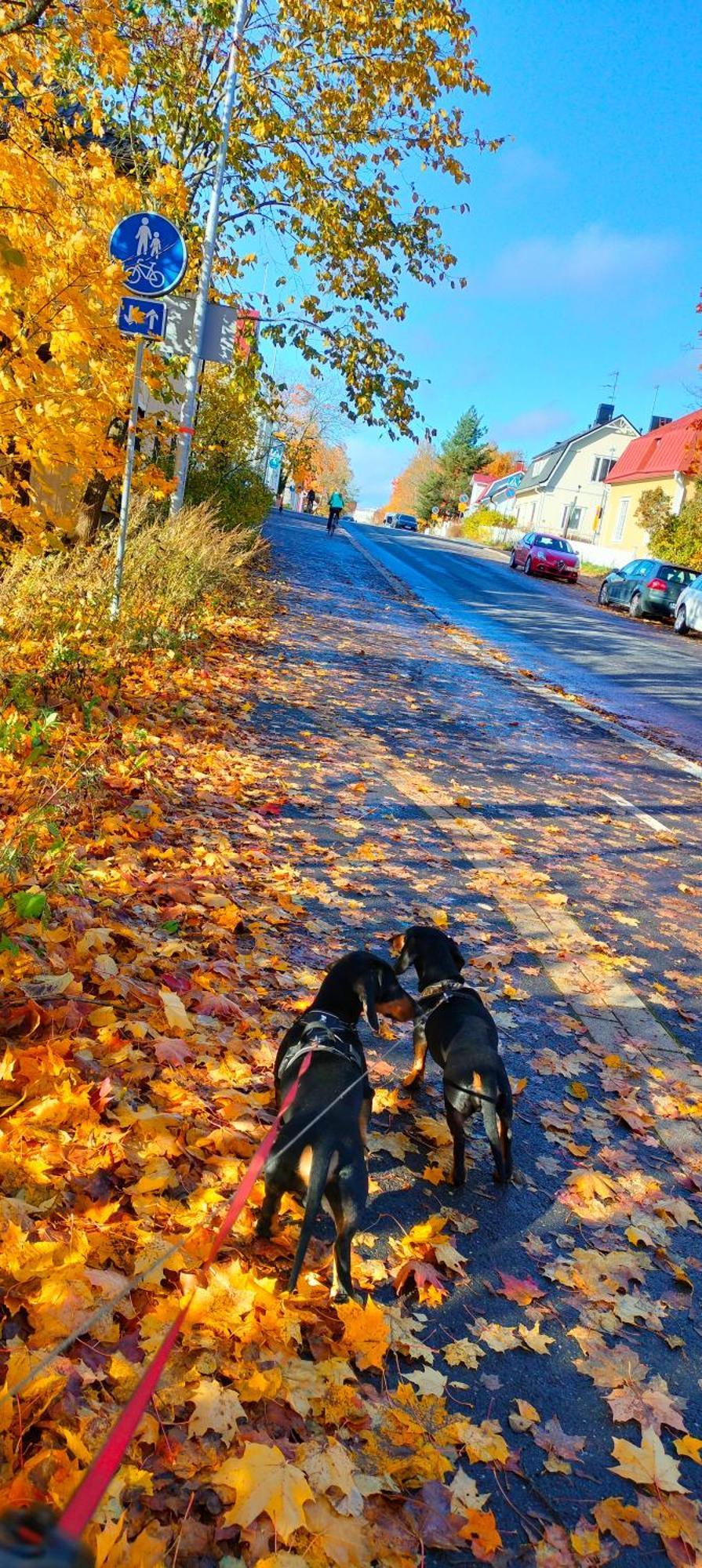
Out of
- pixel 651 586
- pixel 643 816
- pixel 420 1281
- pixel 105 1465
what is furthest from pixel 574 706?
pixel 651 586

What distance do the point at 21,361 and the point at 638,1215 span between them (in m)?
5.79

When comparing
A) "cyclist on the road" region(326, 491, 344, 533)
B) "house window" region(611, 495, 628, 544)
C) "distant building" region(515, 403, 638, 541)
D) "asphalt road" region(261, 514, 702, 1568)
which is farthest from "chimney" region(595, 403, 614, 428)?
"asphalt road" region(261, 514, 702, 1568)

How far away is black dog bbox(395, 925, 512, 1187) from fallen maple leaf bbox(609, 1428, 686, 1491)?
0.92m

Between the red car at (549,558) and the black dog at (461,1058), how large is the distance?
29.8 meters

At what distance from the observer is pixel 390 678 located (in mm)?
11086

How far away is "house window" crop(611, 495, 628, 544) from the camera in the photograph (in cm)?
4897

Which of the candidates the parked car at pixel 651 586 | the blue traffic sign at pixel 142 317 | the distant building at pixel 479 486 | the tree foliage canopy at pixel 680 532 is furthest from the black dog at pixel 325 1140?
the distant building at pixel 479 486

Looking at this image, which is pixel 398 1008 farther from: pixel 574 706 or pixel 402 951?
pixel 574 706

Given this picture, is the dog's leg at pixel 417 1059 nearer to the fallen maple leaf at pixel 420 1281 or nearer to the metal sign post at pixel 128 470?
the fallen maple leaf at pixel 420 1281

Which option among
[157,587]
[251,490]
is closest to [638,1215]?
[157,587]

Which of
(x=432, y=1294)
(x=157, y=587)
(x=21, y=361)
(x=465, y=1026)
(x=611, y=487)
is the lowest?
(x=432, y=1294)

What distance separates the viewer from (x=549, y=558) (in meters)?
31.6

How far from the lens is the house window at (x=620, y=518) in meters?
49.0

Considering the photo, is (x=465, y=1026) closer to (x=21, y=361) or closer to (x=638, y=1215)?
(x=638, y=1215)
